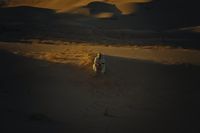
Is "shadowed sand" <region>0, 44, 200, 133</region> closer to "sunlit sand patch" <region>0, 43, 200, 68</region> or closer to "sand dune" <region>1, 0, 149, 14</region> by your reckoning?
"sunlit sand patch" <region>0, 43, 200, 68</region>

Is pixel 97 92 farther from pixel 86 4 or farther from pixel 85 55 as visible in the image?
pixel 86 4

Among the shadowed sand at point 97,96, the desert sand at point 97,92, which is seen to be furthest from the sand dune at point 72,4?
the shadowed sand at point 97,96

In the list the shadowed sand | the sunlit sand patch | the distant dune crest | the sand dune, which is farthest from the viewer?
the sand dune

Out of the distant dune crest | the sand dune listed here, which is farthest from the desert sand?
the sand dune

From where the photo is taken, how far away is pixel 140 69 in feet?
63.1

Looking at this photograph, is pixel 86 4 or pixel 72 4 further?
pixel 72 4

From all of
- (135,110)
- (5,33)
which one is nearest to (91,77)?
(135,110)

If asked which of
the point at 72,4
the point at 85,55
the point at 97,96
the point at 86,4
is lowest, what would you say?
the point at 97,96

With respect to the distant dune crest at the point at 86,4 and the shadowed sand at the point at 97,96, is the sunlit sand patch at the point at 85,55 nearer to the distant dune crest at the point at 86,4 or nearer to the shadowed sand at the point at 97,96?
the shadowed sand at the point at 97,96

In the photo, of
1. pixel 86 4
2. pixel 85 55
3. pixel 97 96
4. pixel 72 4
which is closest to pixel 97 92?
pixel 97 96

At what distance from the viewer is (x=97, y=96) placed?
15023 mm

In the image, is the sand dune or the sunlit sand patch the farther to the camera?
the sand dune

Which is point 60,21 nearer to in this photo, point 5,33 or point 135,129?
point 5,33

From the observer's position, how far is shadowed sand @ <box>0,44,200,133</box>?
38.2 ft
